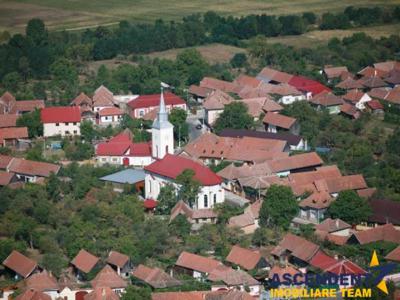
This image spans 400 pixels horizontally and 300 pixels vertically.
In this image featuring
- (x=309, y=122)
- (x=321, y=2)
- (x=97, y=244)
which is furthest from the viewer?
(x=321, y=2)

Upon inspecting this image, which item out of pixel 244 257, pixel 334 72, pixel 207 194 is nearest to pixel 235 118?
pixel 207 194

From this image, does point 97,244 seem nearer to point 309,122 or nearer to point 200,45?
point 309,122

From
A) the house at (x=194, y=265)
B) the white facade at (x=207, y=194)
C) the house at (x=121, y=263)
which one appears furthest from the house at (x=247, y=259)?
the white facade at (x=207, y=194)

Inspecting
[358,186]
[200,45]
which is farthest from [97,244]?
[200,45]

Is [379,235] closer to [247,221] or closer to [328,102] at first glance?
[247,221]

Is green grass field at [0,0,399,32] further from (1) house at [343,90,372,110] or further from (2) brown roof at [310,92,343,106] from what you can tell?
(2) brown roof at [310,92,343,106]
